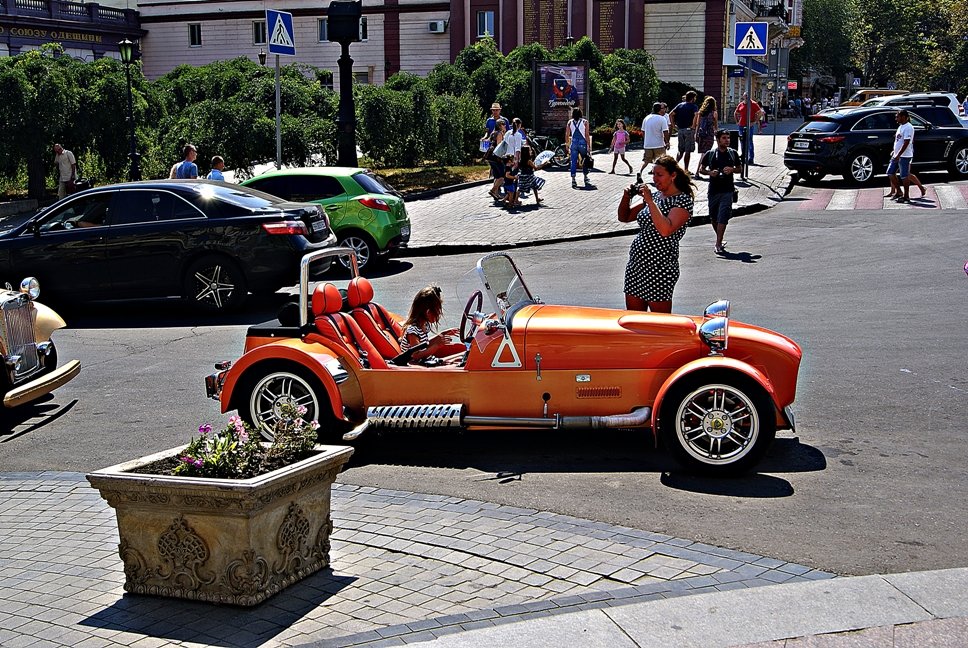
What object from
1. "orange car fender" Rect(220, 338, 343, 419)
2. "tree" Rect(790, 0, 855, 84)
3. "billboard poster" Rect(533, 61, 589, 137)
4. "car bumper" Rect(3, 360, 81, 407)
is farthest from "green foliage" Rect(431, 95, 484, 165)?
"tree" Rect(790, 0, 855, 84)

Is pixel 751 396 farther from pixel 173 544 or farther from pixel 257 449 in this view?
pixel 173 544

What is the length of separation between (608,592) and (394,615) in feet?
3.11

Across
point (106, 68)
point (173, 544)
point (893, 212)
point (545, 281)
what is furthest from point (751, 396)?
point (106, 68)

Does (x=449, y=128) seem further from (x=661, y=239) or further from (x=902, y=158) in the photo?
(x=661, y=239)

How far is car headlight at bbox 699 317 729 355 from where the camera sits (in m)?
6.78

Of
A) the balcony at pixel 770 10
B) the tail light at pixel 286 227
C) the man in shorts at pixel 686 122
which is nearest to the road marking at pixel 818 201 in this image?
the man in shorts at pixel 686 122

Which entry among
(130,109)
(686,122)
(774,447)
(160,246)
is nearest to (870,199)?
(686,122)

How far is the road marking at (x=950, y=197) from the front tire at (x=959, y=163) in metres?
1.37

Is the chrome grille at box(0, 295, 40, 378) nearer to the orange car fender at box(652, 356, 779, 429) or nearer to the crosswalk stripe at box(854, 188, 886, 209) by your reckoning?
the orange car fender at box(652, 356, 779, 429)

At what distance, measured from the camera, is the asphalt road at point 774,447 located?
19.2ft

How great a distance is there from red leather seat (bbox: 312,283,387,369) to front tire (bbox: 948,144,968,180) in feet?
65.6

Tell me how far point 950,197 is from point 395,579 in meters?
19.1

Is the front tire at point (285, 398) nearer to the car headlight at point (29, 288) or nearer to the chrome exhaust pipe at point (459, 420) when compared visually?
the chrome exhaust pipe at point (459, 420)

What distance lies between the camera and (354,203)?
15.7m
